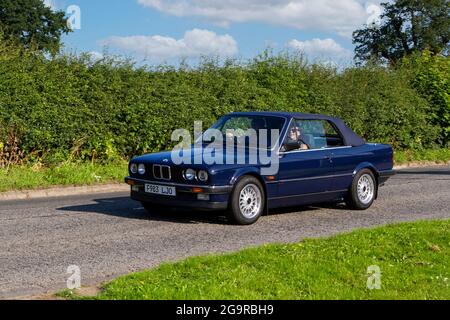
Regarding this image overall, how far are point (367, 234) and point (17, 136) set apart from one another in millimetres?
9564

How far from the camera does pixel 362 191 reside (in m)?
12.1

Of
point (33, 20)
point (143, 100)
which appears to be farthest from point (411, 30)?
point (143, 100)

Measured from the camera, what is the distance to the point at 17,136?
15.8m

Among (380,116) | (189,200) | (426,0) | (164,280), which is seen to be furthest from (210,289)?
(426,0)

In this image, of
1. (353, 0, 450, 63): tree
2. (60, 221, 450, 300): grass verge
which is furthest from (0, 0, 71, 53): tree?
(60, 221, 450, 300): grass verge

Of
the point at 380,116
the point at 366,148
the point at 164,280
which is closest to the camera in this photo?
the point at 164,280

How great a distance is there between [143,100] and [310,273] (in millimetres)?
11811

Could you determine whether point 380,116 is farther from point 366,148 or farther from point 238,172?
point 238,172

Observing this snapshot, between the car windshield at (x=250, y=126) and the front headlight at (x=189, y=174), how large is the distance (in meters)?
1.37

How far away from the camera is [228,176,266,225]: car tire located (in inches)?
398

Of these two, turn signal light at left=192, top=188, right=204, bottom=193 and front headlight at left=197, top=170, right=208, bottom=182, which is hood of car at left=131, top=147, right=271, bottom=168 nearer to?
front headlight at left=197, top=170, right=208, bottom=182

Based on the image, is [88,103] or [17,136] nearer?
[17,136]

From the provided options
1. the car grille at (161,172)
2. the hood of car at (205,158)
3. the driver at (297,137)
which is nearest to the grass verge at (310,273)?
the hood of car at (205,158)

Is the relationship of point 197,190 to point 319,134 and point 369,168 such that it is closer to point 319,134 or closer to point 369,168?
point 319,134
